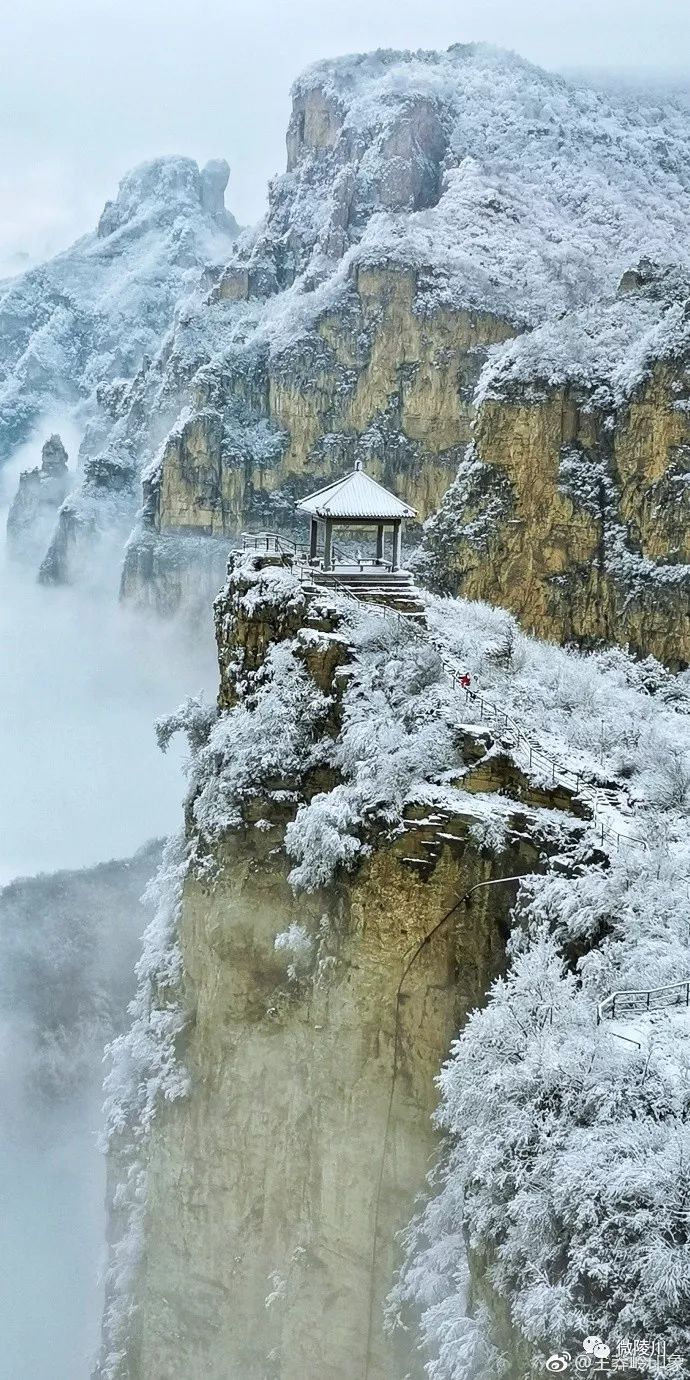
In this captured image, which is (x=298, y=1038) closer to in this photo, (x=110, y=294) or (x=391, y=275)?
(x=391, y=275)

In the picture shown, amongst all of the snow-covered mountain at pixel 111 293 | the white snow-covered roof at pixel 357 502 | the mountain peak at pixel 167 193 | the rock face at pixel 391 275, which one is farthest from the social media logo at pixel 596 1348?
the mountain peak at pixel 167 193

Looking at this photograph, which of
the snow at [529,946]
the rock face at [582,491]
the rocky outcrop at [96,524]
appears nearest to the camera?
the snow at [529,946]

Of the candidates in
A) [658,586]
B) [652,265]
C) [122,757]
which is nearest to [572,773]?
[658,586]

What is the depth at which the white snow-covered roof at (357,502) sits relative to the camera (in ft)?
58.9

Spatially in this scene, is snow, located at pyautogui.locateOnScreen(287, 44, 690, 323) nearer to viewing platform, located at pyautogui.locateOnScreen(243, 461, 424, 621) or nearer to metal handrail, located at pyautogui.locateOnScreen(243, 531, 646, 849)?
viewing platform, located at pyautogui.locateOnScreen(243, 461, 424, 621)

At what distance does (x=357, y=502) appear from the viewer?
1819 cm

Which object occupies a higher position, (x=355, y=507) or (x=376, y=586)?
(x=355, y=507)

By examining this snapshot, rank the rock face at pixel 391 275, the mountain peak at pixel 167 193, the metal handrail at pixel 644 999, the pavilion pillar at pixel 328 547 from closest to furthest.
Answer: the metal handrail at pixel 644 999 → the pavilion pillar at pixel 328 547 → the rock face at pixel 391 275 → the mountain peak at pixel 167 193

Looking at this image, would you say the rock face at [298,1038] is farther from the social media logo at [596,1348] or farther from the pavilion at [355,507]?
the social media logo at [596,1348]

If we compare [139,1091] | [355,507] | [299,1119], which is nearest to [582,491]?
[355,507]

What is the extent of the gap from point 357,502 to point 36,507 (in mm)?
79981

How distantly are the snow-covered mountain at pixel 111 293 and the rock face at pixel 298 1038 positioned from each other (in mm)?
98438

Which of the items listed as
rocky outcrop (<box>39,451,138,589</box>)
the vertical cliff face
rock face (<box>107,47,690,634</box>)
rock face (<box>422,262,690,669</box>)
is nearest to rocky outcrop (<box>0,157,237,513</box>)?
rocky outcrop (<box>39,451,138,589</box>)

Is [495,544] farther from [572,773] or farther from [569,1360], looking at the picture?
[569,1360]
